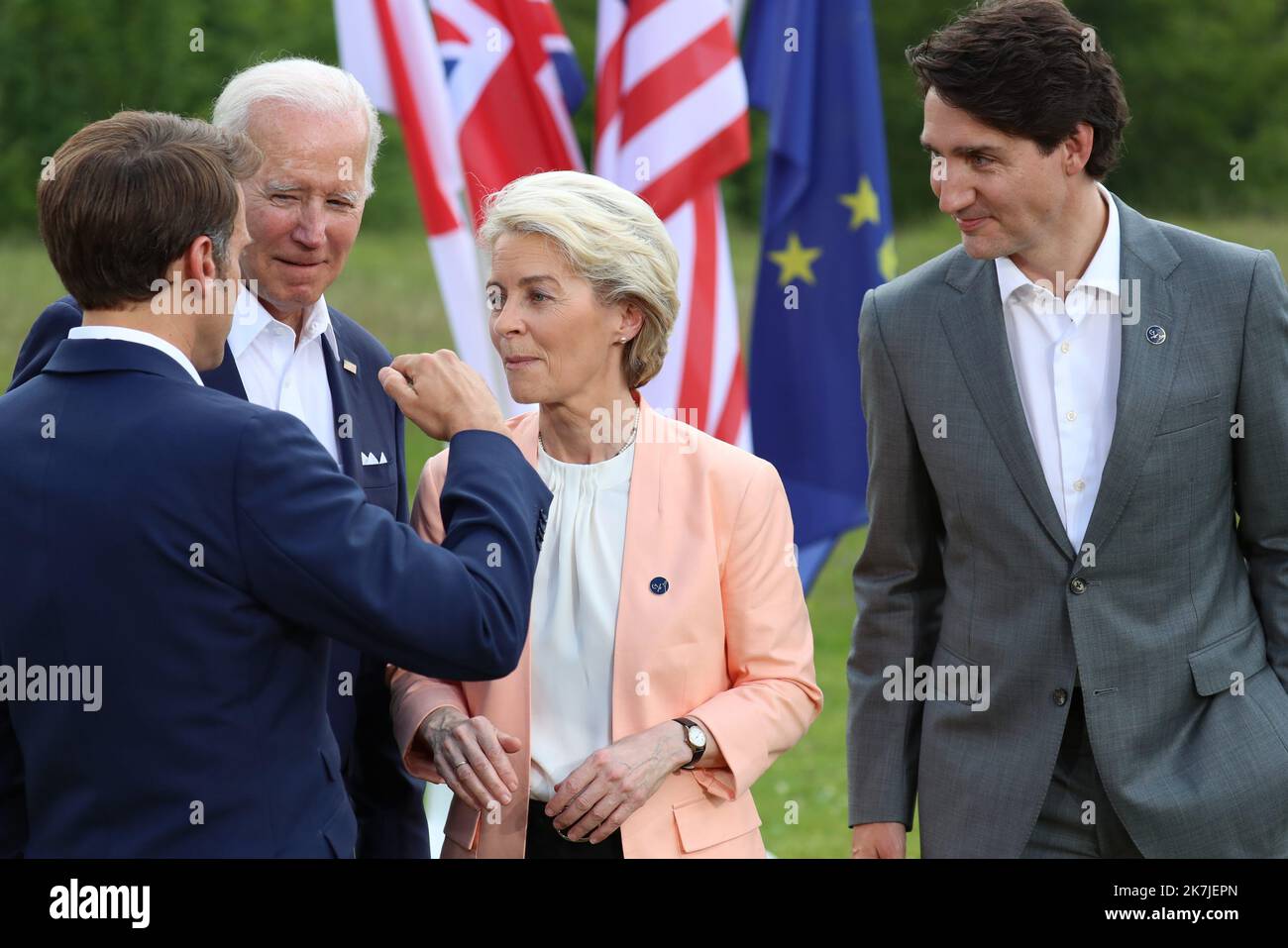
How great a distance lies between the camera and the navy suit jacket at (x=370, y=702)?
3391mm

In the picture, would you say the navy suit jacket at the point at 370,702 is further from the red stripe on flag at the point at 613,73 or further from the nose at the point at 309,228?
the red stripe on flag at the point at 613,73

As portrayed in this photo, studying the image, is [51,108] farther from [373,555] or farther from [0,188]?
[373,555]

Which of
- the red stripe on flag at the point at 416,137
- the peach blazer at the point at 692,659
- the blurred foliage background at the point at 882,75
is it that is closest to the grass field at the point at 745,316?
the blurred foliage background at the point at 882,75

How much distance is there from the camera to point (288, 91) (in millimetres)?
3525

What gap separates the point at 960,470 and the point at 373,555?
4.32 ft

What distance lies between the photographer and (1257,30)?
26.7m

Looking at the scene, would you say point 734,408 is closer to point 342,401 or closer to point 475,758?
point 342,401

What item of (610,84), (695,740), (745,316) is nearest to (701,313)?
(610,84)

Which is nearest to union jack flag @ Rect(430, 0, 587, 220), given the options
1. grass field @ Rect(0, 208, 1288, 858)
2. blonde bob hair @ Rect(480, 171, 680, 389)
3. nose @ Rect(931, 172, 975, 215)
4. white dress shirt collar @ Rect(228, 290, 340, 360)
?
grass field @ Rect(0, 208, 1288, 858)

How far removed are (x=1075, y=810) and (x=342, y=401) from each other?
1730mm

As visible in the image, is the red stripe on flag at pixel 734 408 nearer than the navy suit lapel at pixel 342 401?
No

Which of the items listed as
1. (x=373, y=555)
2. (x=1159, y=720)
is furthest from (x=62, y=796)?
(x=1159, y=720)

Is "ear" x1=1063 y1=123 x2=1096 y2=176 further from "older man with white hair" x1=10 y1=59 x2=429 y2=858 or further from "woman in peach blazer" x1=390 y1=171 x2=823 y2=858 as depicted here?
"older man with white hair" x1=10 y1=59 x2=429 y2=858
